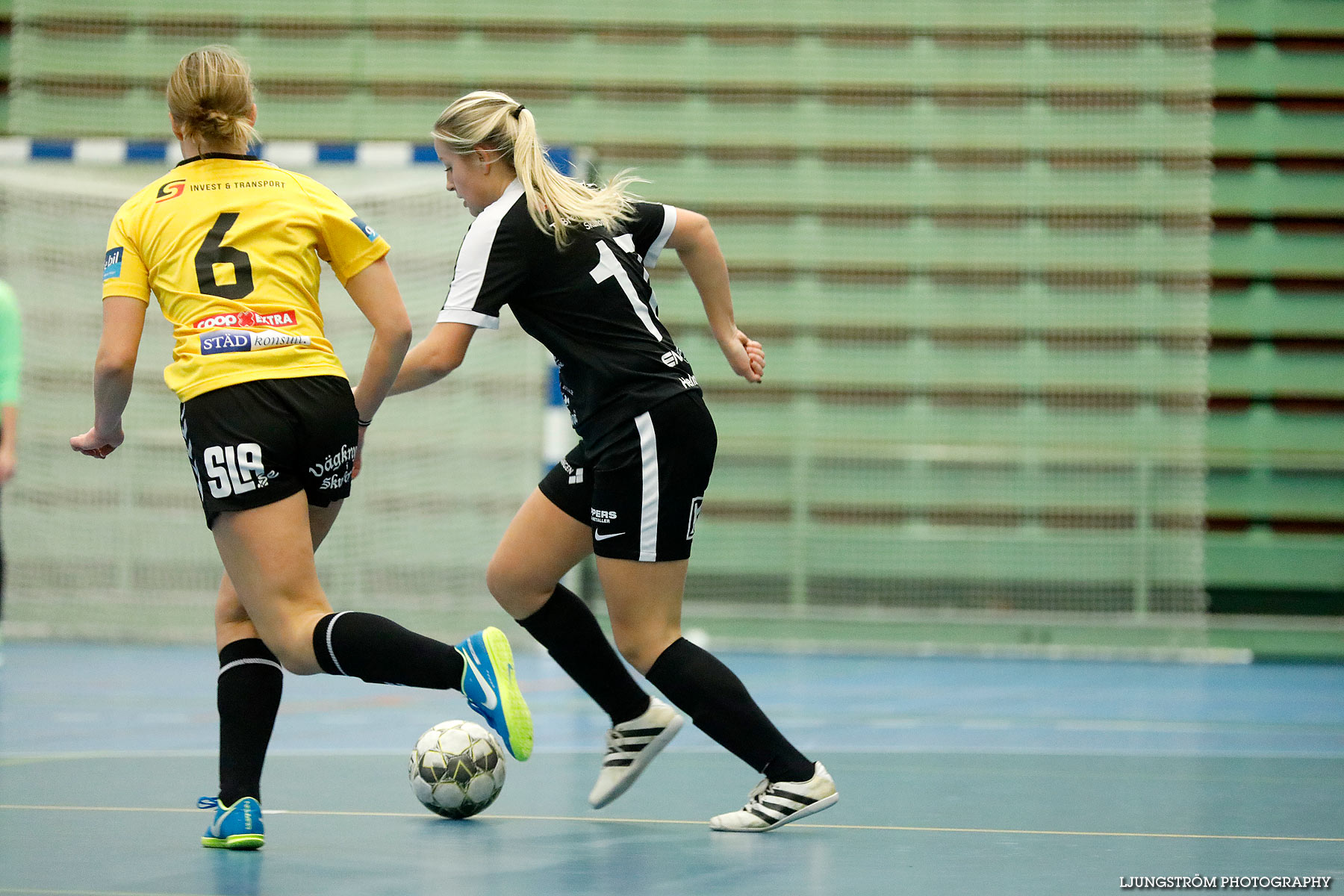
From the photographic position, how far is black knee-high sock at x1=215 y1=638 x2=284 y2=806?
9.89ft

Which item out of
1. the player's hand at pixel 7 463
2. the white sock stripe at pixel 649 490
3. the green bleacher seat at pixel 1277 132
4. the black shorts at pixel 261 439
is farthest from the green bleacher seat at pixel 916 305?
the black shorts at pixel 261 439

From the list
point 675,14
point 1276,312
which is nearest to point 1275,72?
point 1276,312

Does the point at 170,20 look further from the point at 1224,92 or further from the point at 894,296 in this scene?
the point at 1224,92

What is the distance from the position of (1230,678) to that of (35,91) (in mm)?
7890

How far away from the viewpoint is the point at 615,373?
10.4 ft

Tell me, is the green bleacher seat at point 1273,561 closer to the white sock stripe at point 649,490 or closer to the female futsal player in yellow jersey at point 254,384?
the white sock stripe at point 649,490

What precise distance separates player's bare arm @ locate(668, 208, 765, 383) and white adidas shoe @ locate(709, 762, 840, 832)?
0.90 m

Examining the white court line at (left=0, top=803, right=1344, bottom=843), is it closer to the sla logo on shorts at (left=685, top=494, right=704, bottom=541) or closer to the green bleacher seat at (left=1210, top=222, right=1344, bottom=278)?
the sla logo on shorts at (left=685, top=494, right=704, bottom=541)

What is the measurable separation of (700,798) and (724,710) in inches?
26.0

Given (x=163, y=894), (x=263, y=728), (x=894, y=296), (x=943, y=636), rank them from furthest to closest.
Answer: (x=894, y=296) → (x=943, y=636) → (x=263, y=728) → (x=163, y=894)

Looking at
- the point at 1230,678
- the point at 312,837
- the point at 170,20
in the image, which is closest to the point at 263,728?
the point at 312,837

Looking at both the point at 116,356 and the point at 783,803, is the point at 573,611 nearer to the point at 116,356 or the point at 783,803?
the point at 783,803

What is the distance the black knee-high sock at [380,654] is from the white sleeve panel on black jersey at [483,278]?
2.19 ft

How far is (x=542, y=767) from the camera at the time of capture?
425 cm
